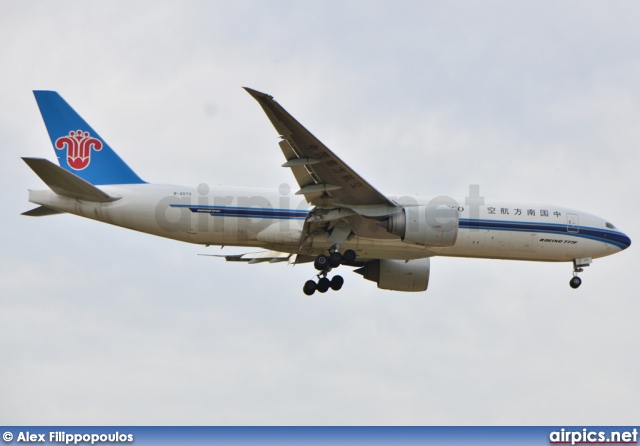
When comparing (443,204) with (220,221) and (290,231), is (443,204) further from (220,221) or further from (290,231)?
(220,221)

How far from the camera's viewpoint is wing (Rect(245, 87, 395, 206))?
22.8m

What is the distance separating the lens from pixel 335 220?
26375 millimetres

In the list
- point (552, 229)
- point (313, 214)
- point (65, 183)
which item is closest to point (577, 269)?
point (552, 229)

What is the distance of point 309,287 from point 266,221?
2690mm

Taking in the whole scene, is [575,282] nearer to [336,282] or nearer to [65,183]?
[336,282]

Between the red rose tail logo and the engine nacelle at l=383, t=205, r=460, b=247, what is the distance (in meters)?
9.71

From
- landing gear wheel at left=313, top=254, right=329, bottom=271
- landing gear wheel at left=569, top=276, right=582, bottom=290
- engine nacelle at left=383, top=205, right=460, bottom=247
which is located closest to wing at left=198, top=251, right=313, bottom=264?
landing gear wheel at left=313, top=254, right=329, bottom=271

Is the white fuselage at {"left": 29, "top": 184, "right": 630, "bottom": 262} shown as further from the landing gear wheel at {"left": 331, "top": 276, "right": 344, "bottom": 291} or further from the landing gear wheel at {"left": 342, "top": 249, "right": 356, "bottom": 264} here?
the landing gear wheel at {"left": 331, "top": 276, "right": 344, "bottom": 291}

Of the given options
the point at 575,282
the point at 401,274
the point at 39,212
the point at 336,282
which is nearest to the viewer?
the point at 39,212

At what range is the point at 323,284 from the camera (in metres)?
28.2

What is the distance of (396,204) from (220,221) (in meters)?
5.11

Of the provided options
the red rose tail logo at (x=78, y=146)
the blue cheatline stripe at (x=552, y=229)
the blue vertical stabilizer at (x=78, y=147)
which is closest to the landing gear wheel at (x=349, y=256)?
the blue cheatline stripe at (x=552, y=229)

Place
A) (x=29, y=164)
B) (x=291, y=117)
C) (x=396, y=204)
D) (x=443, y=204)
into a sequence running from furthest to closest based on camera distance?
1. (x=443, y=204)
2. (x=396, y=204)
3. (x=29, y=164)
4. (x=291, y=117)

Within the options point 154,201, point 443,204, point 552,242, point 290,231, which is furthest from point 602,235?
point 154,201
